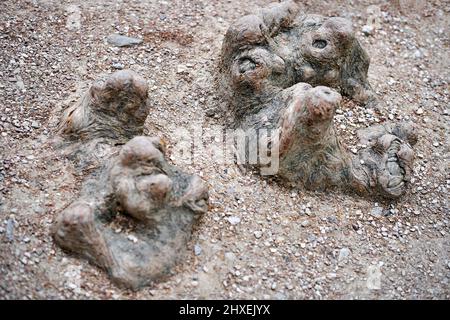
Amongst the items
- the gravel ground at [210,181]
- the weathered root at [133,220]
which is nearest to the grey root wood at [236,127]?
the weathered root at [133,220]

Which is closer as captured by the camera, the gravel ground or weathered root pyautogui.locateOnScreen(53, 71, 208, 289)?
weathered root pyautogui.locateOnScreen(53, 71, 208, 289)

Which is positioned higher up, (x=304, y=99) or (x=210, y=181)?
(x=304, y=99)

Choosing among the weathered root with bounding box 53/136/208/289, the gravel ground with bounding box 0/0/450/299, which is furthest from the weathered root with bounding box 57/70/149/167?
the weathered root with bounding box 53/136/208/289

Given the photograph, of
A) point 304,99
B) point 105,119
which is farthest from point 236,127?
point 105,119

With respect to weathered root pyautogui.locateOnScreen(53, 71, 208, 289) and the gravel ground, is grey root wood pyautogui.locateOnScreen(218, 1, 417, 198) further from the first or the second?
weathered root pyautogui.locateOnScreen(53, 71, 208, 289)

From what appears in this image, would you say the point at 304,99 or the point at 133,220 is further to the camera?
the point at 304,99

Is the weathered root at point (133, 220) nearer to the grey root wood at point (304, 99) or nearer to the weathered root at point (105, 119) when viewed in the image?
the weathered root at point (105, 119)

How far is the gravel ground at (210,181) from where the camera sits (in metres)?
4.30

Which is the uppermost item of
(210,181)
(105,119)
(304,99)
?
(304,99)

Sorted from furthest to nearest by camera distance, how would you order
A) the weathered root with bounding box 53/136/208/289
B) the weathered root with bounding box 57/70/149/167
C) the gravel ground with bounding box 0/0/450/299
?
1. the weathered root with bounding box 57/70/149/167
2. the gravel ground with bounding box 0/0/450/299
3. the weathered root with bounding box 53/136/208/289

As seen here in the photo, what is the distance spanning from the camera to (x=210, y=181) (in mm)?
4832

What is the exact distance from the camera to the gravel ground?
4301 millimetres

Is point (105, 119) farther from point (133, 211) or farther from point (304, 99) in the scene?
point (304, 99)

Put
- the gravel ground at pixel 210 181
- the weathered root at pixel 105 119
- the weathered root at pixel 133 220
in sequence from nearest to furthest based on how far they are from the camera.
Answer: the weathered root at pixel 133 220 < the gravel ground at pixel 210 181 < the weathered root at pixel 105 119
